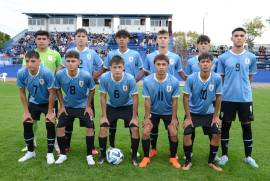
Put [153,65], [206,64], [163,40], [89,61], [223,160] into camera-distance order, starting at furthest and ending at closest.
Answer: [89,61], [153,65], [163,40], [223,160], [206,64]

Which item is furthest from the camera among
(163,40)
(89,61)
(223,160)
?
(89,61)

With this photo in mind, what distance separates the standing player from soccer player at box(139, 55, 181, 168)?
172mm

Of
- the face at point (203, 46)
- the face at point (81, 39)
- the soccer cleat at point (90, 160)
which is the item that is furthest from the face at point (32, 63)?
the face at point (203, 46)

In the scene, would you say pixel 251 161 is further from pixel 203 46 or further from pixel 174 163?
pixel 203 46

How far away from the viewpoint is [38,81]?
254 inches

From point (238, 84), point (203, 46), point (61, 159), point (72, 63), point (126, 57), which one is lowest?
point (61, 159)

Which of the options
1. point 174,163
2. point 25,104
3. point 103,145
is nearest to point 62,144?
point 103,145

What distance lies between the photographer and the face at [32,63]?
6.27 meters

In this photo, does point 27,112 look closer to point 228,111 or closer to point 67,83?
point 67,83

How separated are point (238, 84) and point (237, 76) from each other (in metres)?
0.14

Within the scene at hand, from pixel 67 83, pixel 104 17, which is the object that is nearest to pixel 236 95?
pixel 67 83

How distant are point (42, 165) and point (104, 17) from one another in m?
50.9

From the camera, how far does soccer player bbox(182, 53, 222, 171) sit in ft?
20.0

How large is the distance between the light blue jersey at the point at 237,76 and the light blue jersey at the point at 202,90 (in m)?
0.33
